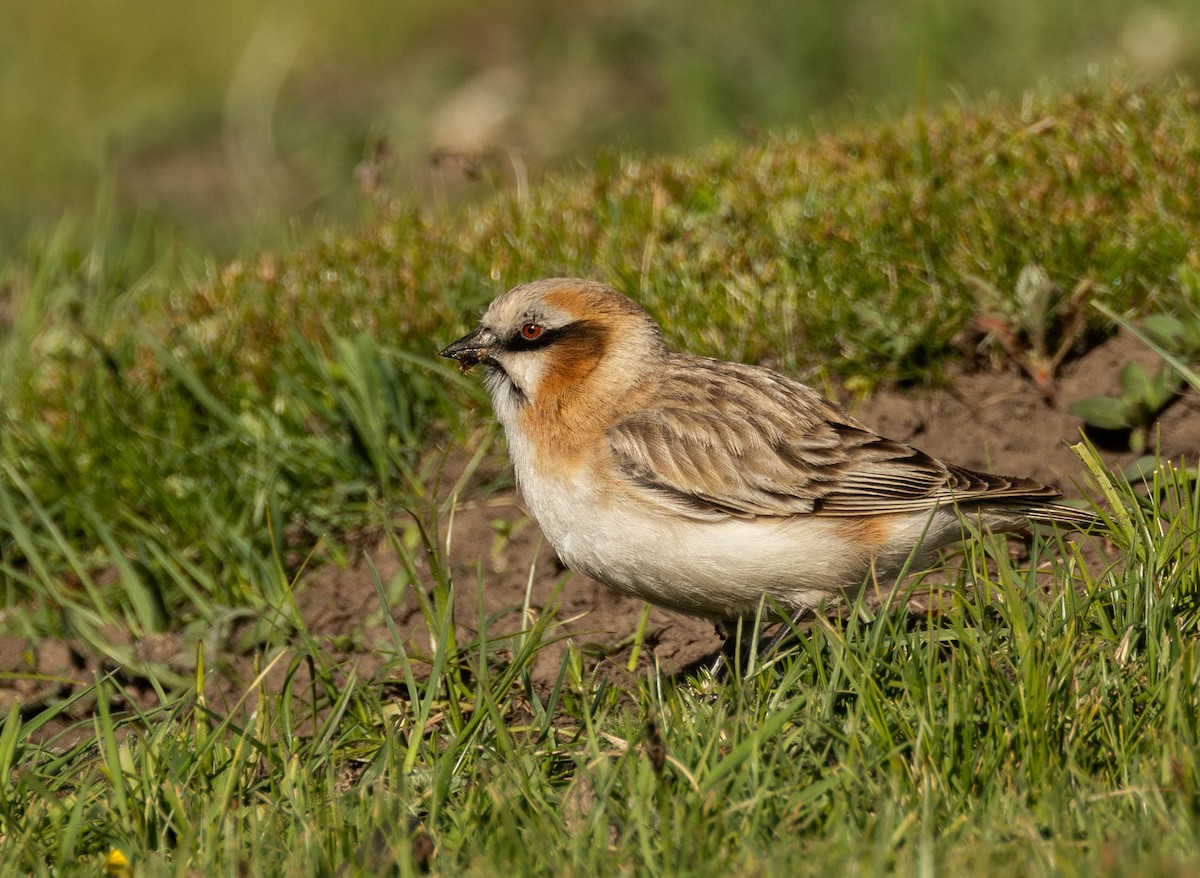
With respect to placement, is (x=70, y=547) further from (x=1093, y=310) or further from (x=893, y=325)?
(x=1093, y=310)

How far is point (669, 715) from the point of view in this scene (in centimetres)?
445

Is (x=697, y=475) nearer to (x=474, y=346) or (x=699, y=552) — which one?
(x=699, y=552)

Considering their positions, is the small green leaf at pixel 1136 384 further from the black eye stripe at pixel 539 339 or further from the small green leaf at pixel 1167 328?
the black eye stripe at pixel 539 339

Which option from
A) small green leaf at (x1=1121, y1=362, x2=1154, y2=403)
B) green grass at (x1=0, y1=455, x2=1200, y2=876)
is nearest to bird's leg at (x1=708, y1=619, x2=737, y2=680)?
green grass at (x1=0, y1=455, x2=1200, y2=876)

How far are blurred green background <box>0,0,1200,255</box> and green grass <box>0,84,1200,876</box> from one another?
4.80 ft

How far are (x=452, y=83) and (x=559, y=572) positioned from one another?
30.5 ft

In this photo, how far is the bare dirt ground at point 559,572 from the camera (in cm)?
588

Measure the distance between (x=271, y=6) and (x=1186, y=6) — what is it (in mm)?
11064

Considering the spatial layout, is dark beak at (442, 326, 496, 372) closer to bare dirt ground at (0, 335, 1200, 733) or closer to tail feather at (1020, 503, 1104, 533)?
bare dirt ground at (0, 335, 1200, 733)

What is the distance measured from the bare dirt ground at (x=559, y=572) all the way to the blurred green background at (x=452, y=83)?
10.4 ft

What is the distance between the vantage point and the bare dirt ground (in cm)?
588

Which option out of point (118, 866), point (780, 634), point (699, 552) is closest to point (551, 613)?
point (699, 552)

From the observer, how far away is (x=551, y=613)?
16.3 feet

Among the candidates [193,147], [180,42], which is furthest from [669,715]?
[180,42]
